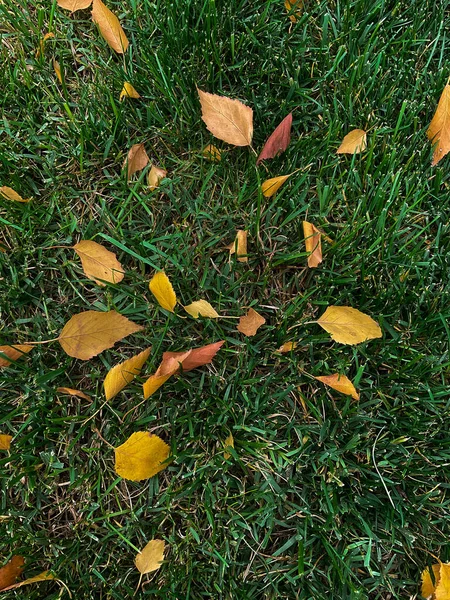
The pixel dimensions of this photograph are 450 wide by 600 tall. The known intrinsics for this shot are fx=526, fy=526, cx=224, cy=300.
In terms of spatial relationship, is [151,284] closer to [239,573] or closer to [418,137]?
[239,573]

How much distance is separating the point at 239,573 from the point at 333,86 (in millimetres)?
1555

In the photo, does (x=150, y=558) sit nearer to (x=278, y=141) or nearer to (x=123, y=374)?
(x=123, y=374)

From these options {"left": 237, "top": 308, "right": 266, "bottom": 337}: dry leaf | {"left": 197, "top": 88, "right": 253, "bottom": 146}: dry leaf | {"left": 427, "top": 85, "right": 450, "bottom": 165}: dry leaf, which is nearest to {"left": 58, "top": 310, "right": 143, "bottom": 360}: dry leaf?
{"left": 237, "top": 308, "right": 266, "bottom": 337}: dry leaf

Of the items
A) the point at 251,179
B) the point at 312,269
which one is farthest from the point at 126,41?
the point at 312,269

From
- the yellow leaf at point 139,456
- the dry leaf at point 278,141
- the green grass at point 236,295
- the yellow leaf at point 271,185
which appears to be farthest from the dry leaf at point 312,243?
the yellow leaf at point 139,456

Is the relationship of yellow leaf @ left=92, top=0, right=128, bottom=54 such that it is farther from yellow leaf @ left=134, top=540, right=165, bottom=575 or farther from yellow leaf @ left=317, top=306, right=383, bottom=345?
yellow leaf @ left=134, top=540, right=165, bottom=575

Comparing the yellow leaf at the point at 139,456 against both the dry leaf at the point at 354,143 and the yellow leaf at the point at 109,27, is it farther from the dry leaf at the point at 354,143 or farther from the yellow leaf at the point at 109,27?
the yellow leaf at the point at 109,27

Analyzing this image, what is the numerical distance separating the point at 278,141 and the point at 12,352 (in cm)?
104

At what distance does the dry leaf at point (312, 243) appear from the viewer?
160 centimetres

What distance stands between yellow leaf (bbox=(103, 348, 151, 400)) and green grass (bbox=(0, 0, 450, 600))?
37mm

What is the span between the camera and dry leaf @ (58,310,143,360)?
1504 mm

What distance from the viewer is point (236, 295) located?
5.20 ft

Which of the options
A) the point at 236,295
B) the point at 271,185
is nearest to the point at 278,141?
the point at 271,185

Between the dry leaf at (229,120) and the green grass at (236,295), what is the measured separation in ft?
0.21
